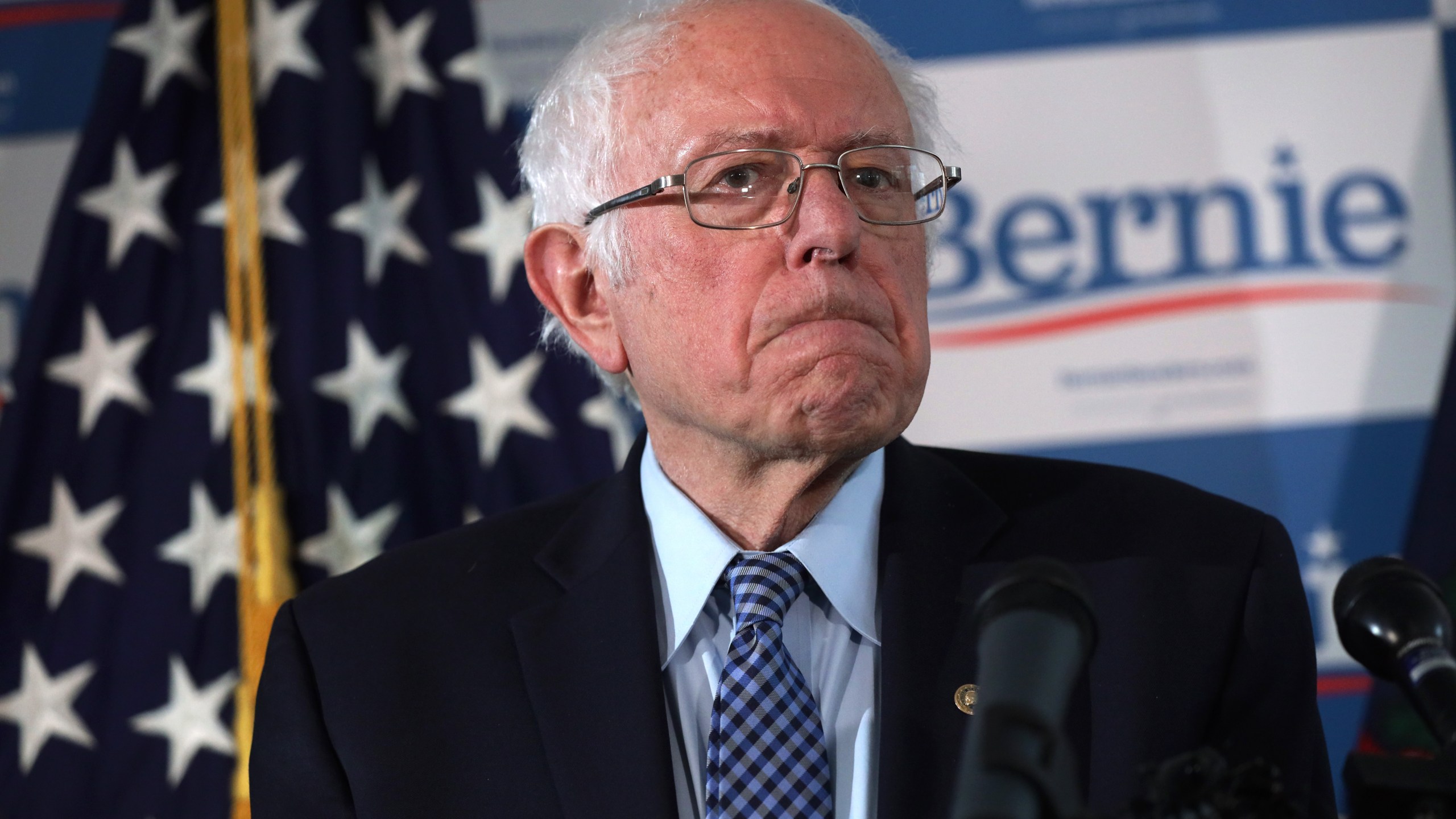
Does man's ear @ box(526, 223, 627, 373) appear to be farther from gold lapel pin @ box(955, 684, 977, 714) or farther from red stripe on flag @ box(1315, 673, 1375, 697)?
red stripe on flag @ box(1315, 673, 1375, 697)

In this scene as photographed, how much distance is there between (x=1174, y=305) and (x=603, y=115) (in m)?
1.85

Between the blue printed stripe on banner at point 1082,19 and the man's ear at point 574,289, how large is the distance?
1528 mm

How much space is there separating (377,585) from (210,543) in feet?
4.35

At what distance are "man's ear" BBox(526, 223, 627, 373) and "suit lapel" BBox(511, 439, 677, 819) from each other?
0.64ft

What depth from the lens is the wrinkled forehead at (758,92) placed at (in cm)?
157

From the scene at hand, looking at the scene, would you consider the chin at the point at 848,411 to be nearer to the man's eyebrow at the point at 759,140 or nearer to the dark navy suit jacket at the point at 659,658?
the dark navy suit jacket at the point at 659,658

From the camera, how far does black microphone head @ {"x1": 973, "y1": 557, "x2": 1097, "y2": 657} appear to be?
2.80 ft

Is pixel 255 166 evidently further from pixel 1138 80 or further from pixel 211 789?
pixel 1138 80

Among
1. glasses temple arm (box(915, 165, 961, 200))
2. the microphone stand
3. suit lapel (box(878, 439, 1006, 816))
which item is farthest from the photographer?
glasses temple arm (box(915, 165, 961, 200))

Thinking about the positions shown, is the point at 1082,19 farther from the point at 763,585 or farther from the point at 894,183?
the point at 763,585

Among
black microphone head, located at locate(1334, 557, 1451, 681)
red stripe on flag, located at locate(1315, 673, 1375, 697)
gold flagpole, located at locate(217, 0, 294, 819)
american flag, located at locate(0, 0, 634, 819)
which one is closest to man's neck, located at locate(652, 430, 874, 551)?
black microphone head, located at locate(1334, 557, 1451, 681)

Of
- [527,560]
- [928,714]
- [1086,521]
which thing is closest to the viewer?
[928,714]

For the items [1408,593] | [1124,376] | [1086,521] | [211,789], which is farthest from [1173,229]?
[211,789]

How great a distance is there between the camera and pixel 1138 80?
10.2 ft
